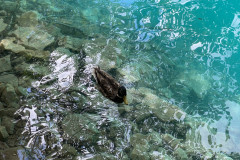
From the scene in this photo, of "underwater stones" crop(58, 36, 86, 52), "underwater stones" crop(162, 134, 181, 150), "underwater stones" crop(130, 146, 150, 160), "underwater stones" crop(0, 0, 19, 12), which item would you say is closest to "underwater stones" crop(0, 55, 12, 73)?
"underwater stones" crop(58, 36, 86, 52)

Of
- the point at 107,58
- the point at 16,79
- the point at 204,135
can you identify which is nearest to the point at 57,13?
the point at 107,58

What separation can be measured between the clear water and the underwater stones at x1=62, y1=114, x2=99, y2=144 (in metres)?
0.07

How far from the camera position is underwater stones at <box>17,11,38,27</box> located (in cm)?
534

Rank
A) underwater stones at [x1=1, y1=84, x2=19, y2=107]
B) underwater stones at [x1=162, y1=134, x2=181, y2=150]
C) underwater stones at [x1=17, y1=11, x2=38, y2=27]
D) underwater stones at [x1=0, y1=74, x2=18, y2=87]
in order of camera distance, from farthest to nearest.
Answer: underwater stones at [x1=17, y1=11, x2=38, y2=27] → underwater stones at [x1=162, y1=134, x2=181, y2=150] → underwater stones at [x1=0, y1=74, x2=18, y2=87] → underwater stones at [x1=1, y1=84, x2=19, y2=107]

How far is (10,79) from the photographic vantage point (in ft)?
12.0

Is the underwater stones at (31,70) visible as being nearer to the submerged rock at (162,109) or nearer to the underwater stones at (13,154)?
the underwater stones at (13,154)

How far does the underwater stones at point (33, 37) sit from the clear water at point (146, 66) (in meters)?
0.58

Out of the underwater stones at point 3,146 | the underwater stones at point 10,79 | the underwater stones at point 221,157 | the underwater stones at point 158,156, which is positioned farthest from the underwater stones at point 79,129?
the underwater stones at point 221,157

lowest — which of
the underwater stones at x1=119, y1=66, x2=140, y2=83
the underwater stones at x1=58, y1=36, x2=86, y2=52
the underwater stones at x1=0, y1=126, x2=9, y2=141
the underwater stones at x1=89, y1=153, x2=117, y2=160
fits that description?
the underwater stones at x1=89, y1=153, x2=117, y2=160

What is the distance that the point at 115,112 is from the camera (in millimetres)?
3875

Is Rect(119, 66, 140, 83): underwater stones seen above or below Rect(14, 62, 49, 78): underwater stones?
below

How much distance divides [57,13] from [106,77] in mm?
4547

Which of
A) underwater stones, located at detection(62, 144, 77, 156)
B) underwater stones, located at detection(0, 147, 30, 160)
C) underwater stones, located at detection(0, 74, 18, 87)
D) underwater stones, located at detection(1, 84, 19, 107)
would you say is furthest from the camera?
underwater stones, located at detection(0, 74, 18, 87)

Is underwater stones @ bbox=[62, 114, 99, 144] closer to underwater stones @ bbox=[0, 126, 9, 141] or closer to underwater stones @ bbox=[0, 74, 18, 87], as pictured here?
underwater stones @ bbox=[0, 126, 9, 141]
